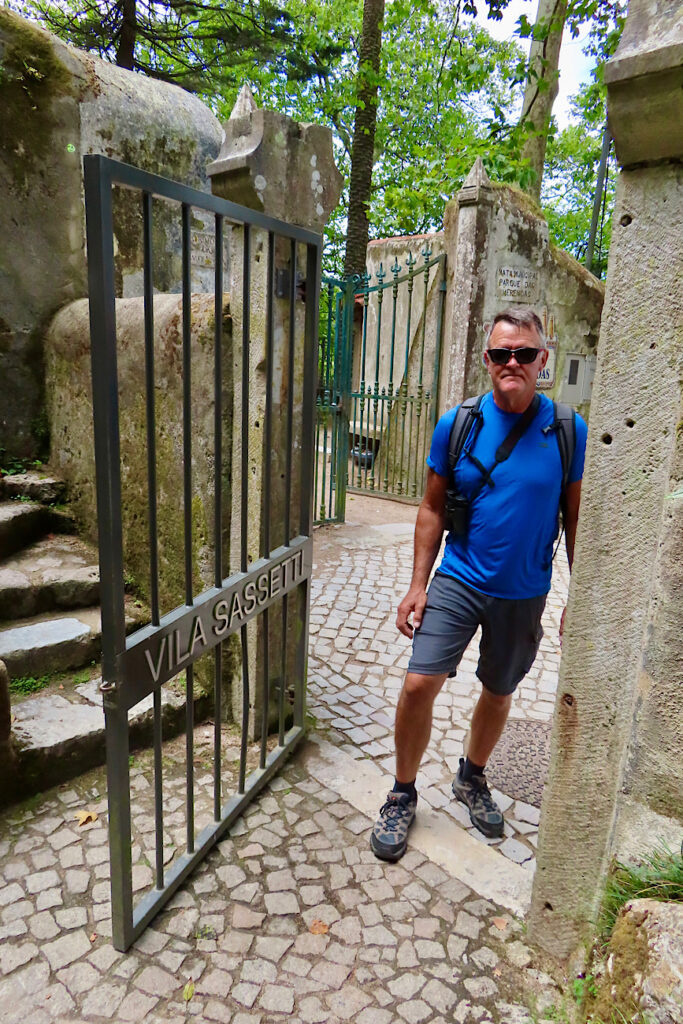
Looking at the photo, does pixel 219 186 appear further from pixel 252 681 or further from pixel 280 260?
pixel 252 681

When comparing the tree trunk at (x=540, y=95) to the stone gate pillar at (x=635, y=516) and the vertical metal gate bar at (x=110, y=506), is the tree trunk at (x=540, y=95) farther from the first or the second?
the vertical metal gate bar at (x=110, y=506)

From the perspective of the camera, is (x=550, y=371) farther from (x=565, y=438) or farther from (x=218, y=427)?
(x=218, y=427)

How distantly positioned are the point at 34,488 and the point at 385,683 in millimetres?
2563

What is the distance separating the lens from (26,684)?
3.19 meters

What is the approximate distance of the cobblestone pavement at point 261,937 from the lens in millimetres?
1972

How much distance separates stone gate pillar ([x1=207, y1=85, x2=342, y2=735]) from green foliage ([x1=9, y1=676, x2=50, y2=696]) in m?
1.02

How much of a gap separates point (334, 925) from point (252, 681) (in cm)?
113

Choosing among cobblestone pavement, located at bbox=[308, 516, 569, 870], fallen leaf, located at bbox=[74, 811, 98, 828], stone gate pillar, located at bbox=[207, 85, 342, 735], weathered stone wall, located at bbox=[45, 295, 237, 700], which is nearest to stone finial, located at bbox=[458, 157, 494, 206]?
cobblestone pavement, located at bbox=[308, 516, 569, 870]

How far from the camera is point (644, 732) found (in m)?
1.72

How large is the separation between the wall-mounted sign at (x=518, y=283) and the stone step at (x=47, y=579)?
5.44m

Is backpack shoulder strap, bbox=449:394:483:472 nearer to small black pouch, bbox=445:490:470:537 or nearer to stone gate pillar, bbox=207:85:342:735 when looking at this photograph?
small black pouch, bbox=445:490:470:537

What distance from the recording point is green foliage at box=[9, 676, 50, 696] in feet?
10.3

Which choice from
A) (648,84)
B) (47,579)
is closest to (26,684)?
(47,579)

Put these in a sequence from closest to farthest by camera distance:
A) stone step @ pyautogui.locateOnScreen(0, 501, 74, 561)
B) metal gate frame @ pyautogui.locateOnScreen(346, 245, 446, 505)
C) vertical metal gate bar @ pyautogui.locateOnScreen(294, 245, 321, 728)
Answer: vertical metal gate bar @ pyautogui.locateOnScreen(294, 245, 321, 728) → stone step @ pyautogui.locateOnScreen(0, 501, 74, 561) → metal gate frame @ pyautogui.locateOnScreen(346, 245, 446, 505)
